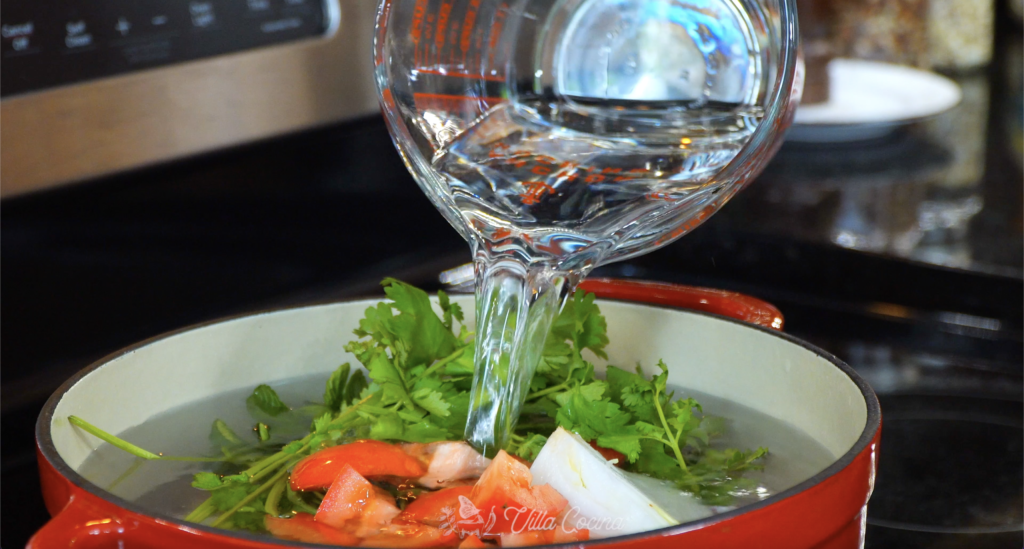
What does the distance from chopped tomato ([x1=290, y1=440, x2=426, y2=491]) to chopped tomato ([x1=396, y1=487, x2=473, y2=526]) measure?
0.04m

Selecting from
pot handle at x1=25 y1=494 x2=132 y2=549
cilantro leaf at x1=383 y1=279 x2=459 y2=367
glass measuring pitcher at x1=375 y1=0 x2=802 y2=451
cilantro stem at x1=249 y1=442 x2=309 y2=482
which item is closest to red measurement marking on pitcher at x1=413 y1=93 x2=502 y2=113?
A: glass measuring pitcher at x1=375 y1=0 x2=802 y2=451

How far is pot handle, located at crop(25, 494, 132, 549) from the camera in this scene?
396 millimetres

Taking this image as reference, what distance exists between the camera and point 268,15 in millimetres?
839

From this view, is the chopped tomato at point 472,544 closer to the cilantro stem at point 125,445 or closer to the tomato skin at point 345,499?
the tomato skin at point 345,499

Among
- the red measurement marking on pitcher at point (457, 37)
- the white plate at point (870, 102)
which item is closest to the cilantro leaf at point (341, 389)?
the red measurement marking on pitcher at point (457, 37)

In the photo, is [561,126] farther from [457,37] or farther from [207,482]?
[207,482]

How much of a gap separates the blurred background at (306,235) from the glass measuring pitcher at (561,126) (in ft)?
0.64

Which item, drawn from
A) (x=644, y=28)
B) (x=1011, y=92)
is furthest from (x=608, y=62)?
(x=1011, y=92)

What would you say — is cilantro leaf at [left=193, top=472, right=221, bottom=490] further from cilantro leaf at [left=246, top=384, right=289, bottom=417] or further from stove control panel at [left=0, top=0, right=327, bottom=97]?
stove control panel at [left=0, top=0, right=327, bottom=97]

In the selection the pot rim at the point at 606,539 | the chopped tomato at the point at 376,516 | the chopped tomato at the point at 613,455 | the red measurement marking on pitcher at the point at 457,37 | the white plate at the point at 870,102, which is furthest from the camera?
the white plate at the point at 870,102

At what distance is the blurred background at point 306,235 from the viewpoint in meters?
0.73

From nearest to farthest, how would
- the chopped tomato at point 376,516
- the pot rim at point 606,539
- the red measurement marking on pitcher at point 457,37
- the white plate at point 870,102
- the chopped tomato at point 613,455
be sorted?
the pot rim at point 606,539
the chopped tomato at point 376,516
the chopped tomato at point 613,455
the red measurement marking on pitcher at point 457,37
the white plate at point 870,102

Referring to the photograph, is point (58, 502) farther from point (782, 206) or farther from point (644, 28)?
point (782, 206)

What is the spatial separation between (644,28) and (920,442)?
16.7 inches
